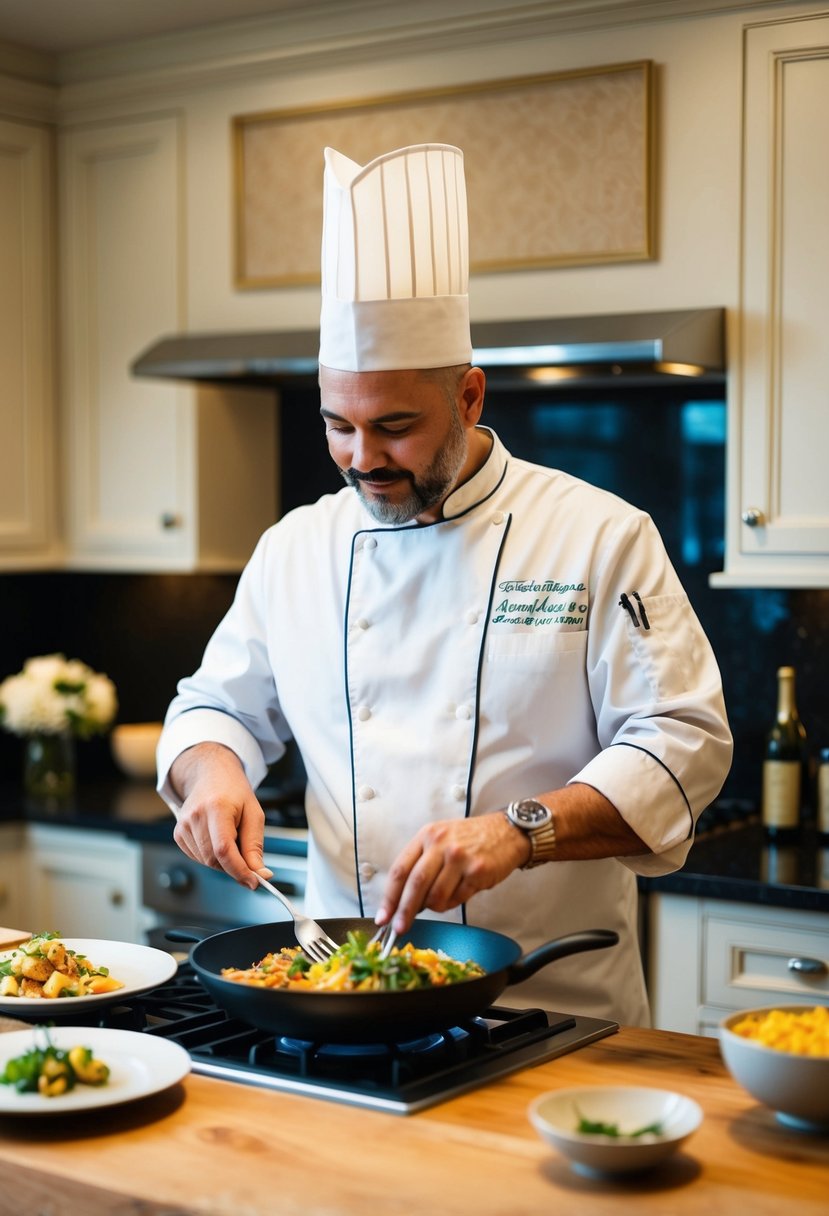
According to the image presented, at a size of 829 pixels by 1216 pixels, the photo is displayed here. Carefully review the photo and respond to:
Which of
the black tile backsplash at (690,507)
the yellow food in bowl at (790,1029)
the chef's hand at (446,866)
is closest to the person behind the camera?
the yellow food in bowl at (790,1029)

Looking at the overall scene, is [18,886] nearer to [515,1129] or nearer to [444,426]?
[444,426]

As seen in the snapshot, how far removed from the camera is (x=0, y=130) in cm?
353

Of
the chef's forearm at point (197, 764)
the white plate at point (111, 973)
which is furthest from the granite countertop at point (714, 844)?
the white plate at point (111, 973)

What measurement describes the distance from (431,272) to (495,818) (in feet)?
2.42

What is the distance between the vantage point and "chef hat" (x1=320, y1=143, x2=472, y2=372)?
1.86m

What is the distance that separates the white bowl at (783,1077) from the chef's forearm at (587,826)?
44 centimetres

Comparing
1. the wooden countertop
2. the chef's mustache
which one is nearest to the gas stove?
the wooden countertop

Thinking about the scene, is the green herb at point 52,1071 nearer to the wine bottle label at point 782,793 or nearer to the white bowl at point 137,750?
the wine bottle label at point 782,793

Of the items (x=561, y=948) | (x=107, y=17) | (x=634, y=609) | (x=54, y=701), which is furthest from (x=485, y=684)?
(x=107, y=17)

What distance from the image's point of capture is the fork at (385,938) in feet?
4.79

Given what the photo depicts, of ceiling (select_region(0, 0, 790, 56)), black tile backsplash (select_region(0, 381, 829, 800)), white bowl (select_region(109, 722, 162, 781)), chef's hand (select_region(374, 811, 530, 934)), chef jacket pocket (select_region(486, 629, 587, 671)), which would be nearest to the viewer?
chef's hand (select_region(374, 811, 530, 934))

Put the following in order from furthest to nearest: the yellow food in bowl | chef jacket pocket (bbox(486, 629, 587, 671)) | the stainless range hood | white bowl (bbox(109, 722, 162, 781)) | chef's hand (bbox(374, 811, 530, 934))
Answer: white bowl (bbox(109, 722, 162, 781)) < the stainless range hood < chef jacket pocket (bbox(486, 629, 587, 671)) < chef's hand (bbox(374, 811, 530, 934)) < the yellow food in bowl

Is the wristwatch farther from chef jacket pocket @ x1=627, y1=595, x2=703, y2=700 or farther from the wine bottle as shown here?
the wine bottle

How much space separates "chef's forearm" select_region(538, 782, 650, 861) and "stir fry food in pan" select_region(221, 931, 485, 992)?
0.22 metres
